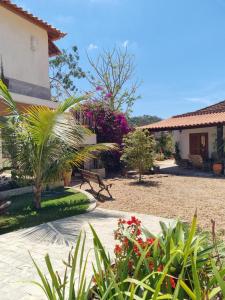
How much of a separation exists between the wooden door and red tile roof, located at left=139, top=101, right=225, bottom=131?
1505 millimetres

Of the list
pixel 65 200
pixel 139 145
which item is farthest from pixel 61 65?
pixel 65 200

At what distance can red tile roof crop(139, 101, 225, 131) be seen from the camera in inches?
749

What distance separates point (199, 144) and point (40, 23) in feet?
49.2

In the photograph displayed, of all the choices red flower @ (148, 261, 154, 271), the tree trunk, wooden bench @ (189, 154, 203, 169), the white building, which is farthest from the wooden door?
red flower @ (148, 261, 154, 271)

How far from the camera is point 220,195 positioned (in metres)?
11.1

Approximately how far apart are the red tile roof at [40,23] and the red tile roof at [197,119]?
31.2ft

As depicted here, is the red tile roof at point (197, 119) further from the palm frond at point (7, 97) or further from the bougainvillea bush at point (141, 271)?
the bougainvillea bush at point (141, 271)

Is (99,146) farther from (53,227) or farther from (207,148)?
(207,148)

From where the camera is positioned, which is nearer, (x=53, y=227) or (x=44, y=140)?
(x=53, y=227)

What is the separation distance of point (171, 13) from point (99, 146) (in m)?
7.48

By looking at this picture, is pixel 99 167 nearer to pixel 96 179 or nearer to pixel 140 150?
pixel 140 150

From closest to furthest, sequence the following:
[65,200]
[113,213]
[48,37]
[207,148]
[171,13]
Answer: [113,213], [65,200], [171,13], [48,37], [207,148]

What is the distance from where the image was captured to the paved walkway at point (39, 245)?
3855mm

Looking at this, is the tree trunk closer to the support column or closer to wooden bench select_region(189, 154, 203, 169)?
the support column
